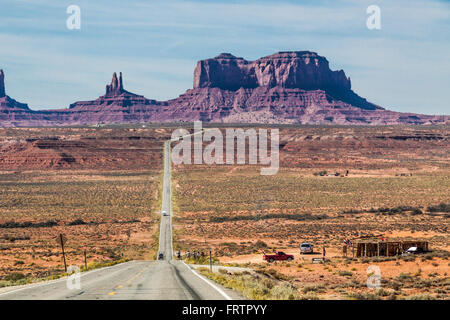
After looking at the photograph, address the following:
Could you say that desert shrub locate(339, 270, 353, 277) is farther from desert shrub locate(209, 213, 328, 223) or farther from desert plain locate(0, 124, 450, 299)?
desert shrub locate(209, 213, 328, 223)

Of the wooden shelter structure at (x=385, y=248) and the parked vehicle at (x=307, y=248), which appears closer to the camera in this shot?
the wooden shelter structure at (x=385, y=248)

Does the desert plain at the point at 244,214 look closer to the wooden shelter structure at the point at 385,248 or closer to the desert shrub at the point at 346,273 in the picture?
the desert shrub at the point at 346,273

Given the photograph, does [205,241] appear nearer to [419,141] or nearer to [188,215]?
[188,215]

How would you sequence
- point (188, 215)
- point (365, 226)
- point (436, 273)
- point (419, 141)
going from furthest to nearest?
1. point (419, 141)
2. point (188, 215)
3. point (365, 226)
4. point (436, 273)

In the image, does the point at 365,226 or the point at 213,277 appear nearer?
the point at 213,277

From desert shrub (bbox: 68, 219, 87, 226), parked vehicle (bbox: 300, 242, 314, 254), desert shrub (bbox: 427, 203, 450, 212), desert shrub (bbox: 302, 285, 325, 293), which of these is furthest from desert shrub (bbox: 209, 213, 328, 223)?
desert shrub (bbox: 302, 285, 325, 293)

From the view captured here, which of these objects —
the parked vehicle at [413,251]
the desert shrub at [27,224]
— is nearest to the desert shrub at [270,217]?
the desert shrub at [27,224]

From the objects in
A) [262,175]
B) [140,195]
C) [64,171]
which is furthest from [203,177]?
[64,171]
